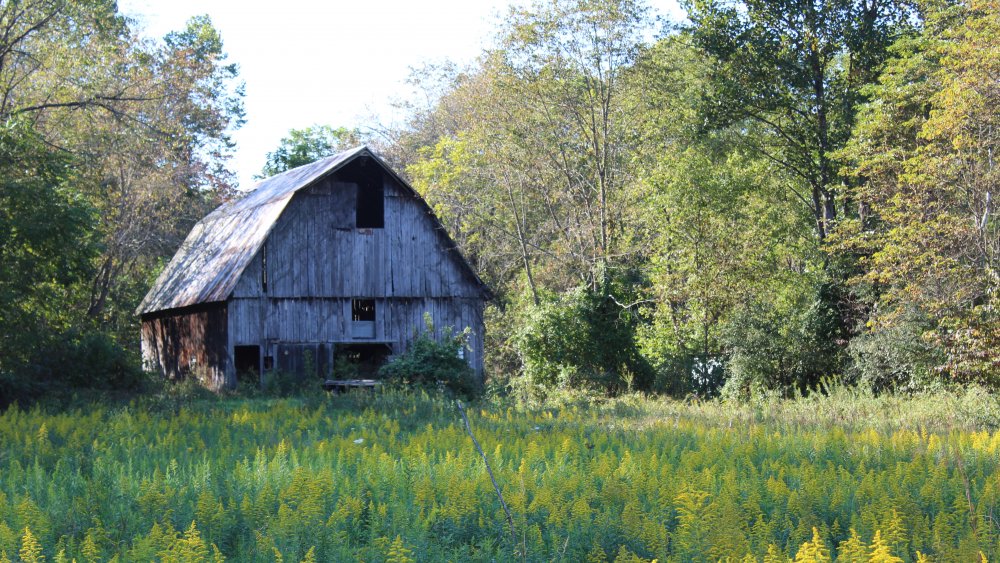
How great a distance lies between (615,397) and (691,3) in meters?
13.2

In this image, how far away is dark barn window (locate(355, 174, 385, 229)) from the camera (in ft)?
97.2

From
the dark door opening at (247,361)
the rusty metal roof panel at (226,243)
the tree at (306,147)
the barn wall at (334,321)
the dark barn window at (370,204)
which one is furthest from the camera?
the tree at (306,147)

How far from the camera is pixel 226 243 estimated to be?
31703mm

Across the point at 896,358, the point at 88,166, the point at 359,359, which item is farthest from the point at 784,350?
the point at 88,166

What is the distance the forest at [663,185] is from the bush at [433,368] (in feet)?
5.32

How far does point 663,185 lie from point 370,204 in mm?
9154

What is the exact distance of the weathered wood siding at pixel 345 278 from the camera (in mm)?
27953

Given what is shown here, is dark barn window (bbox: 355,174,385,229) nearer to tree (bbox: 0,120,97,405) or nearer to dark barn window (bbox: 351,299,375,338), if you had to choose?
dark barn window (bbox: 351,299,375,338)

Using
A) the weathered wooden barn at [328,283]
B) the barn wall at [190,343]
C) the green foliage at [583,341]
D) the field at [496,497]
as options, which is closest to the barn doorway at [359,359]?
the weathered wooden barn at [328,283]

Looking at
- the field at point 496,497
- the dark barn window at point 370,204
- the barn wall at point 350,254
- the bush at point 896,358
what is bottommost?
the field at point 496,497

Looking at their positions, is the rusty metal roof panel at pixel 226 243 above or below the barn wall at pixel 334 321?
above

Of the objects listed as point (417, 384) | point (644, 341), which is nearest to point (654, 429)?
point (417, 384)

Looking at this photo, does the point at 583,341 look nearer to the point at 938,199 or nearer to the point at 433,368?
the point at 433,368

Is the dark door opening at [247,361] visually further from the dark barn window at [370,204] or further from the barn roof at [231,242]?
the dark barn window at [370,204]
